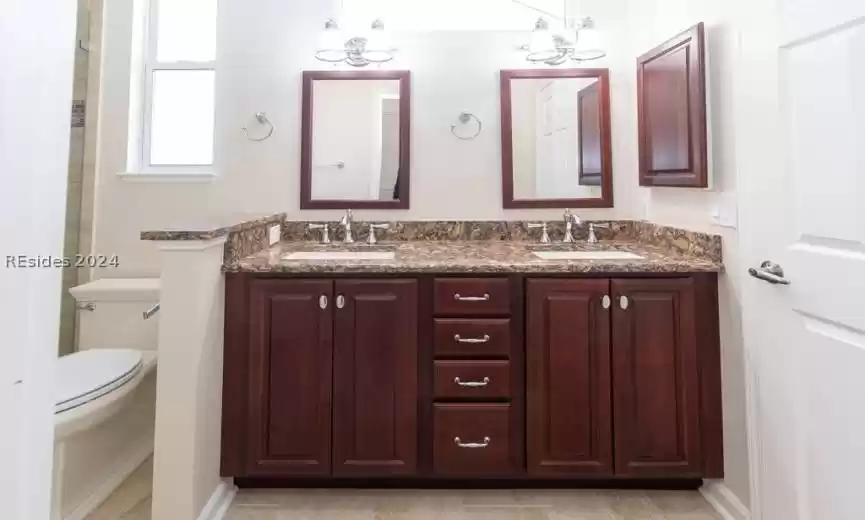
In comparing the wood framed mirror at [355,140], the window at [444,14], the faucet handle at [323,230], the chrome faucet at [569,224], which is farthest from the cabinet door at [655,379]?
the window at [444,14]

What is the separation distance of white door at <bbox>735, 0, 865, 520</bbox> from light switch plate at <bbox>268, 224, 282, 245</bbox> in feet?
6.17

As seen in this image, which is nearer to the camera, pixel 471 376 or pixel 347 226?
pixel 471 376

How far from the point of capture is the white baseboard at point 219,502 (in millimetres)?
1805

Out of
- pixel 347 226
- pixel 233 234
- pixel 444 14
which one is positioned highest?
pixel 444 14

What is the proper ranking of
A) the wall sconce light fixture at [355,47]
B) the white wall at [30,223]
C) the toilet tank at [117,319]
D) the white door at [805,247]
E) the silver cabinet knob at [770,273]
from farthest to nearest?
1. the wall sconce light fixture at [355,47]
2. the toilet tank at [117,319]
3. the silver cabinet knob at [770,273]
4. the white door at [805,247]
5. the white wall at [30,223]

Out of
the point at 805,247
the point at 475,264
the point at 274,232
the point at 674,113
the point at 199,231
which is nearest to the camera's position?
the point at 805,247

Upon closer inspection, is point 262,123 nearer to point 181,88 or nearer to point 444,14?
point 181,88

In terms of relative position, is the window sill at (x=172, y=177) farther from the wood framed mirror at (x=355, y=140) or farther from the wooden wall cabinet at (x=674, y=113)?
the wooden wall cabinet at (x=674, y=113)

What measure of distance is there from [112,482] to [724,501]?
7.42 feet

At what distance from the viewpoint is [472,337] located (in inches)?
77.0

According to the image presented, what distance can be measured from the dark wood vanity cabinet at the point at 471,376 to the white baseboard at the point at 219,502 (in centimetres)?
7

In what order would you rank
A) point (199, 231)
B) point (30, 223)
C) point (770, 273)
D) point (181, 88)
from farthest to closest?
point (181, 88) < point (199, 231) < point (770, 273) < point (30, 223)

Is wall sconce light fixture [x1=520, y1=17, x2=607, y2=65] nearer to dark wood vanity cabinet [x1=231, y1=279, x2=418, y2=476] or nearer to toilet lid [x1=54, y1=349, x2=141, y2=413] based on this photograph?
dark wood vanity cabinet [x1=231, y1=279, x2=418, y2=476]

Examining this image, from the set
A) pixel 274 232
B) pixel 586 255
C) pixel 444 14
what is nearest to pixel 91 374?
pixel 274 232
